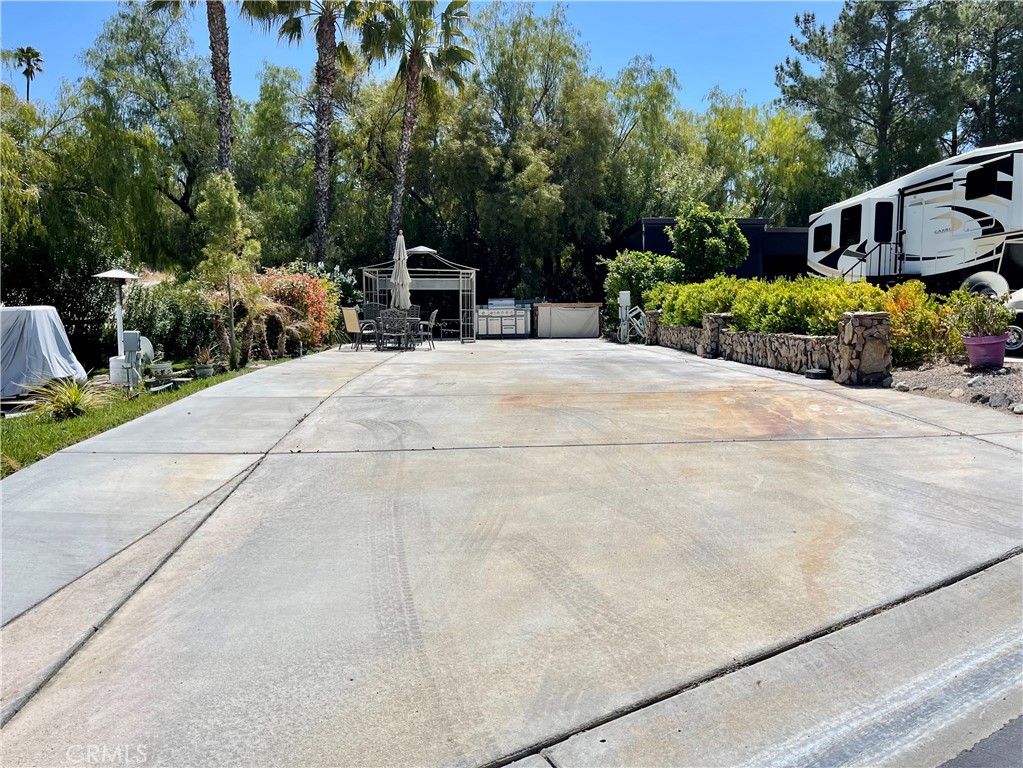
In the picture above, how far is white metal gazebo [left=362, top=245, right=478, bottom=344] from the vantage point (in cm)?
2294

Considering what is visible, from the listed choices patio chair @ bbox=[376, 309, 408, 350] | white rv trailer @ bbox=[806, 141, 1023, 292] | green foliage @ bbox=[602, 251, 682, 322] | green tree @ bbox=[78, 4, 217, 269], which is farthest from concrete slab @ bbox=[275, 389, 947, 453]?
green tree @ bbox=[78, 4, 217, 269]

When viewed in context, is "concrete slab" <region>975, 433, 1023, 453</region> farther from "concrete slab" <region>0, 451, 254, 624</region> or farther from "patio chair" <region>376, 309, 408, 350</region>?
"patio chair" <region>376, 309, 408, 350</region>

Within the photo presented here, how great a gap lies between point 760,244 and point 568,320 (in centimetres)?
767

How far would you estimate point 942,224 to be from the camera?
46.2ft

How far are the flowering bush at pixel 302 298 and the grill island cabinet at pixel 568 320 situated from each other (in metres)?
9.24

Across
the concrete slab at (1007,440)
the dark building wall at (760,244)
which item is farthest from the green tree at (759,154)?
the concrete slab at (1007,440)

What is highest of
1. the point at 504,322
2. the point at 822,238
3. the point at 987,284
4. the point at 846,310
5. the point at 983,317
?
the point at 822,238

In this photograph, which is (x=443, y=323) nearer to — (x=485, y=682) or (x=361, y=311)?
(x=361, y=311)

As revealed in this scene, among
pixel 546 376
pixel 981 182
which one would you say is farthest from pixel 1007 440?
pixel 981 182

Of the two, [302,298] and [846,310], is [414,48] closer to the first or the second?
[302,298]

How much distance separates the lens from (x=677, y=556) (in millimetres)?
4102

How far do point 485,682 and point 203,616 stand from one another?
4.87ft

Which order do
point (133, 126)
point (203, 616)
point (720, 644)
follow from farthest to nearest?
point (133, 126) → point (203, 616) → point (720, 644)

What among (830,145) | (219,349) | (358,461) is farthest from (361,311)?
(830,145)
